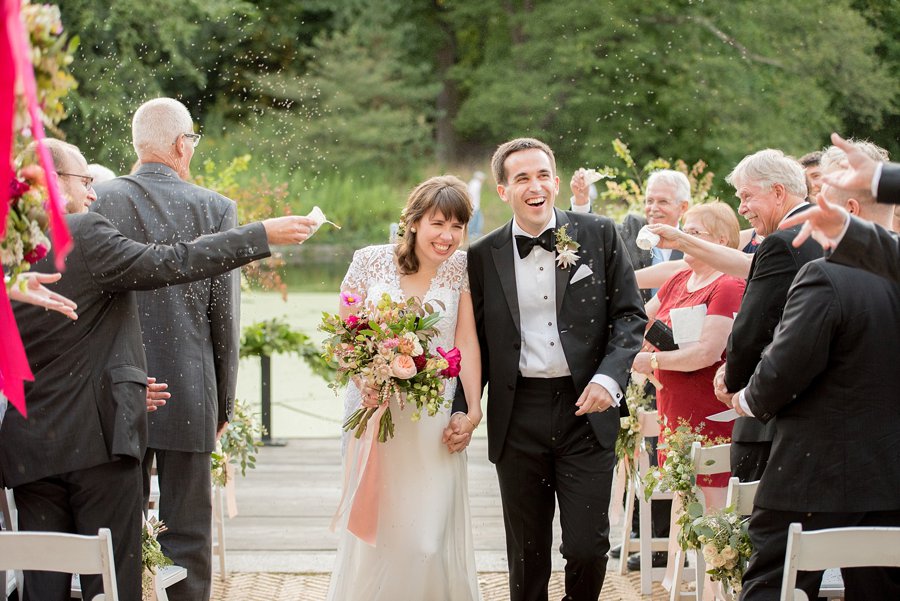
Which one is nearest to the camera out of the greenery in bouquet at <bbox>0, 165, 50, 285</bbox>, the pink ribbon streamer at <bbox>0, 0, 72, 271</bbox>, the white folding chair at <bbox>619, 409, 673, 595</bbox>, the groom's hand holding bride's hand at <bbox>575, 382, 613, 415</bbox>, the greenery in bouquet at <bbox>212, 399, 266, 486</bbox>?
the pink ribbon streamer at <bbox>0, 0, 72, 271</bbox>

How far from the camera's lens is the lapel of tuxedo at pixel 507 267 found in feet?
14.5

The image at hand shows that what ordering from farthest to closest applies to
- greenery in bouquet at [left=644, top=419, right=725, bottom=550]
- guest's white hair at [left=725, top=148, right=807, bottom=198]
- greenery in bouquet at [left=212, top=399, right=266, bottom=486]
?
greenery in bouquet at [left=212, top=399, right=266, bottom=486] → greenery in bouquet at [left=644, top=419, right=725, bottom=550] → guest's white hair at [left=725, top=148, right=807, bottom=198]

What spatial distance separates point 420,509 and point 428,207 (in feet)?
3.97

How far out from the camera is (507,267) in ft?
14.7

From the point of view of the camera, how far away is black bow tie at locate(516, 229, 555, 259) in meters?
4.46

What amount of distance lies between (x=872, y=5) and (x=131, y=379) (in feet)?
57.4

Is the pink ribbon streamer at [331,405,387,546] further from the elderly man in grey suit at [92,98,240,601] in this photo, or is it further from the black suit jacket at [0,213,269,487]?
the black suit jacket at [0,213,269,487]

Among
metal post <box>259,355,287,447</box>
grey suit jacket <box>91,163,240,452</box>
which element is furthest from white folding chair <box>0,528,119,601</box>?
metal post <box>259,355,287,447</box>

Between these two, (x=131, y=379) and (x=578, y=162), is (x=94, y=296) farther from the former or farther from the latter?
(x=578, y=162)

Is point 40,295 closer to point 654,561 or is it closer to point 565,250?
point 565,250

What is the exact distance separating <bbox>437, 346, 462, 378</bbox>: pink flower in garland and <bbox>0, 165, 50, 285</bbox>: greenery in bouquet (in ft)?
5.78

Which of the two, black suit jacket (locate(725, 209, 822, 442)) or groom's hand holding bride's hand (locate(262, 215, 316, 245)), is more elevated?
groom's hand holding bride's hand (locate(262, 215, 316, 245))

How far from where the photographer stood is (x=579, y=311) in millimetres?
4402

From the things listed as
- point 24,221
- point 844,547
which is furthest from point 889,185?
point 24,221
